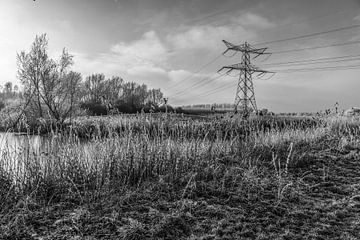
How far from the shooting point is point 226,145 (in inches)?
214

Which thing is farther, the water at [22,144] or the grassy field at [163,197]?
the water at [22,144]

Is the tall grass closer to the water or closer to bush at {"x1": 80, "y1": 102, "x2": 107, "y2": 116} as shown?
the water

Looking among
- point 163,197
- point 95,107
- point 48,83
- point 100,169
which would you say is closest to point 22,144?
point 100,169

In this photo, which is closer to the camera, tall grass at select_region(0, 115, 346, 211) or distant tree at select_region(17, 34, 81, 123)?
tall grass at select_region(0, 115, 346, 211)

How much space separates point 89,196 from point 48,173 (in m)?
0.71

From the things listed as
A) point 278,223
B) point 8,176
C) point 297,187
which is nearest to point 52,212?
point 8,176

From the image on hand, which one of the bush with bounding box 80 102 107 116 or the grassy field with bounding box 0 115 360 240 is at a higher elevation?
the bush with bounding box 80 102 107 116

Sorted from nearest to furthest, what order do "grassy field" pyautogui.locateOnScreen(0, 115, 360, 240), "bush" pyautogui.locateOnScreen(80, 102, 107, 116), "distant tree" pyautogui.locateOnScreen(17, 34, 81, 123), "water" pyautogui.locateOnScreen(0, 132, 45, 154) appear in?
"grassy field" pyautogui.locateOnScreen(0, 115, 360, 240) → "water" pyautogui.locateOnScreen(0, 132, 45, 154) → "distant tree" pyautogui.locateOnScreen(17, 34, 81, 123) → "bush" pyautogui.locateOnScreen(80, 102, 107, 116)

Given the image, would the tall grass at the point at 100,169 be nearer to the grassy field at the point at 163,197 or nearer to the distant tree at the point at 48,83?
the grassy field at the point at 163,197

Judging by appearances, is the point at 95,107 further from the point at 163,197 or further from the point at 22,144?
the point at 163,197

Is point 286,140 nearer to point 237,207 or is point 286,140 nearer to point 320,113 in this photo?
point 320,113

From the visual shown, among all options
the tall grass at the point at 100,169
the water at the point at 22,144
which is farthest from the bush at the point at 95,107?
the tall grass at the point at 100,169

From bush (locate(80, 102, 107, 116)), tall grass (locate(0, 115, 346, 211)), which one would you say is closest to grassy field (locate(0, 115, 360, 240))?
tall grass (locate(0, 115, 346, 211))

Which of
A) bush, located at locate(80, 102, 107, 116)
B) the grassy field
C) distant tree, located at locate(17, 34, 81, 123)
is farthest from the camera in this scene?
bush, located at locate(80, 102, 107, 116)
